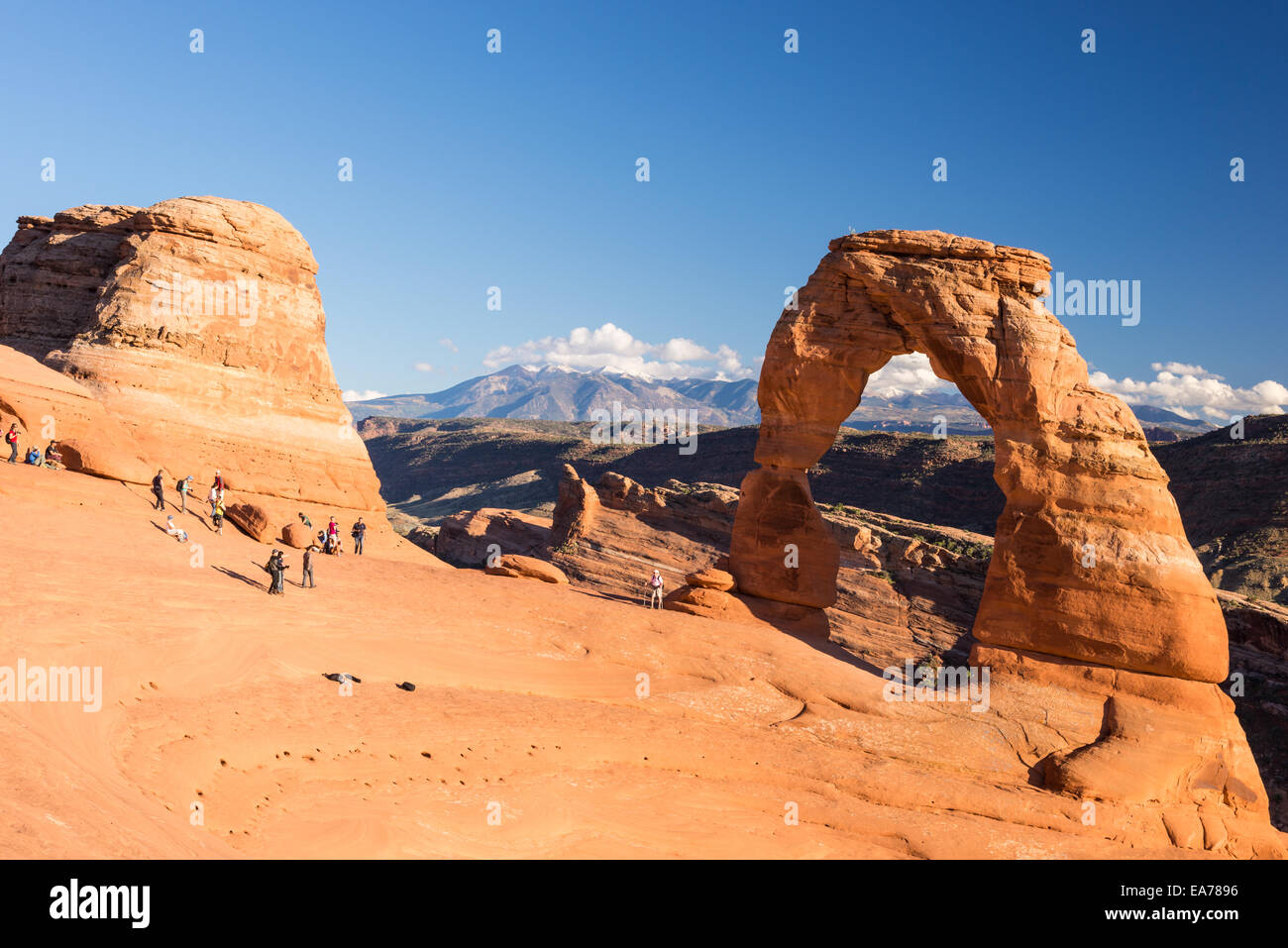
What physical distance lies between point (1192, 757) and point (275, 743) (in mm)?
16681

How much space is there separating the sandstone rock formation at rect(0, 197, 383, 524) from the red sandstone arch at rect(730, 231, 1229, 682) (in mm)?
14596

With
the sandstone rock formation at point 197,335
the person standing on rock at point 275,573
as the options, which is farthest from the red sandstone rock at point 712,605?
the sandstone rock formation at point 197,335

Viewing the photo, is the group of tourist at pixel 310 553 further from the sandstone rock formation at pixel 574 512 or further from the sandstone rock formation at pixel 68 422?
the sandstone rock formation at pixel 574 512

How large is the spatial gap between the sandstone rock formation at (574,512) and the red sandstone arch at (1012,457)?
15326 millimetres

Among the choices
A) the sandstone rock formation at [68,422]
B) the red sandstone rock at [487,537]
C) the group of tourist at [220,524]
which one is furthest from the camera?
the red sandstone rock at [487,537]

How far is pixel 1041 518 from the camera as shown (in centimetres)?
1883

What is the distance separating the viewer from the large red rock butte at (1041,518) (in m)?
16.7

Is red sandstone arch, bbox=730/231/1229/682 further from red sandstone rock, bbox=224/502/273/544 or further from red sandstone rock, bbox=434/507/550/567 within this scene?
red sandstone rock, bbox=434/507/550/567

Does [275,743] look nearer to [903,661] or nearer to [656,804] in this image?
[656,804]

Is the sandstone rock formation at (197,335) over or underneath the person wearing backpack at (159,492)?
over

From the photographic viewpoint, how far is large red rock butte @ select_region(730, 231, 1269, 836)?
54.9ft

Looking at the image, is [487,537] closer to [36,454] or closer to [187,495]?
[187,495]

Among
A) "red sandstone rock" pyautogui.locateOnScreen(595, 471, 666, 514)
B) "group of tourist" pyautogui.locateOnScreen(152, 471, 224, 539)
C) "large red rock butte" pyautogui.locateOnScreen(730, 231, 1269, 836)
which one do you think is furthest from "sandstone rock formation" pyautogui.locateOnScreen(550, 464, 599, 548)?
"group of tourist" pyautogui.locateOnScreen(152, 471, 224, 539)
